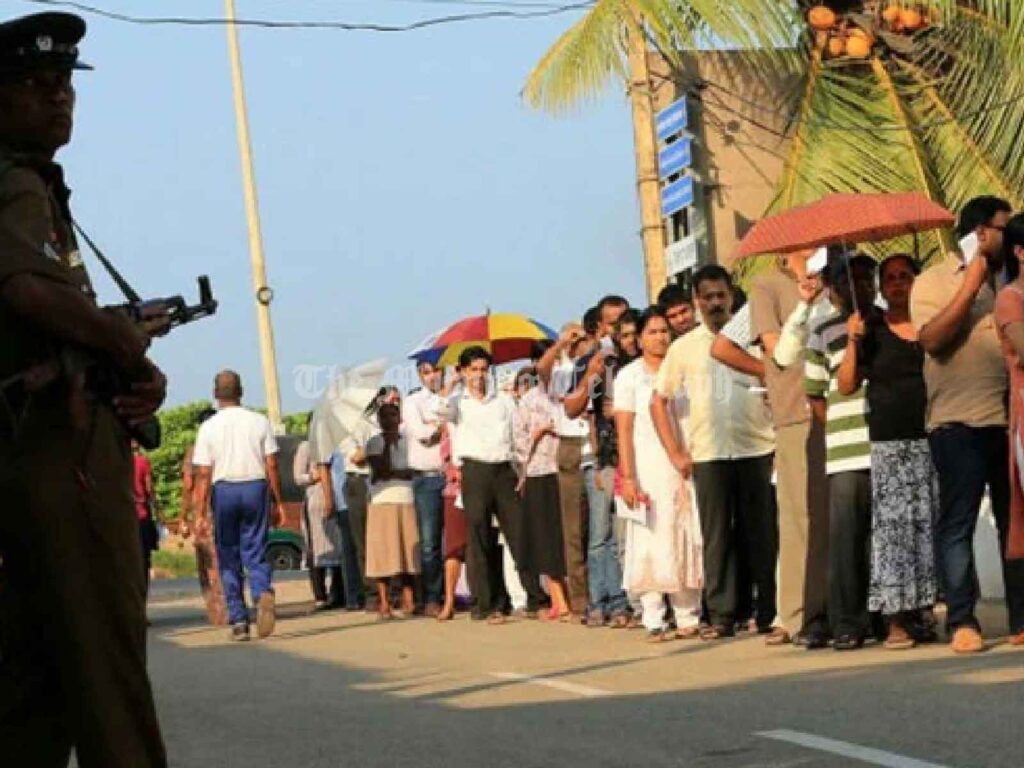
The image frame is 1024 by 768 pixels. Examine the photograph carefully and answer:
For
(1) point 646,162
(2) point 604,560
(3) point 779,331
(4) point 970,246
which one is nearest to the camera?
(4) point 970,246

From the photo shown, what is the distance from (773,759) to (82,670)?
343 cm

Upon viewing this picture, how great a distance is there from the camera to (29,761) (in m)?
6.24

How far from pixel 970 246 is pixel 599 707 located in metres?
3.23

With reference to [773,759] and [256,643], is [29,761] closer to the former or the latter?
[773,759]

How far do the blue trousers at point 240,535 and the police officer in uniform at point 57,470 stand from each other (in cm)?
1411

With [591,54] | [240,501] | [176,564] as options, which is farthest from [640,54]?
[176,564]

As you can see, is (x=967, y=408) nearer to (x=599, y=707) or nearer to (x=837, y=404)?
(x=837, y=404)

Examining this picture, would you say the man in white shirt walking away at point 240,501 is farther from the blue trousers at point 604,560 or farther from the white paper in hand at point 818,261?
the white paper in hand at point 818,261

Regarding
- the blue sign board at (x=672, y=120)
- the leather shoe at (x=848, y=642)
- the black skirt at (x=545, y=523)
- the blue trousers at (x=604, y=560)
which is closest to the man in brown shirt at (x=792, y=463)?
the leather shoe at (x=848, y=642)

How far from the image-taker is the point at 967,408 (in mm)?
13250

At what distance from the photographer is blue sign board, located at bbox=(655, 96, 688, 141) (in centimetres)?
2739

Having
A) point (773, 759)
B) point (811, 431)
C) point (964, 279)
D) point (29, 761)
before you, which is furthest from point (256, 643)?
point (29, 761)

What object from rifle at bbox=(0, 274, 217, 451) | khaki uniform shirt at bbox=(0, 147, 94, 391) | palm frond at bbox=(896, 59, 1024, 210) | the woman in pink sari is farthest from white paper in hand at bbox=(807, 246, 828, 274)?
palm frond at bbox=(896, 59, 1024, 210)

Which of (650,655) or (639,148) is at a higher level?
(639,148)
